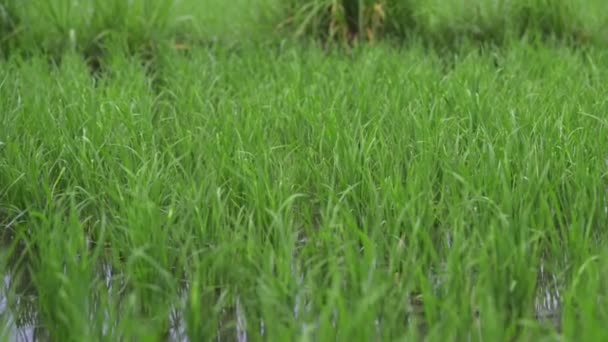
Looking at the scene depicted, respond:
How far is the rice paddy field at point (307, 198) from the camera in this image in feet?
6.06

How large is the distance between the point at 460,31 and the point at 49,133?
8.73 feet

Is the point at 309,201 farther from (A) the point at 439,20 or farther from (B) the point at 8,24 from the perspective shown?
(B) the point at 8,24

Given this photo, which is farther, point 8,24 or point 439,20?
point 439,20

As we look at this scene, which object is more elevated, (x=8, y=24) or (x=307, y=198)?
(x=8, y=24)

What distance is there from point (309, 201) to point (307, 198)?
15 millimetres

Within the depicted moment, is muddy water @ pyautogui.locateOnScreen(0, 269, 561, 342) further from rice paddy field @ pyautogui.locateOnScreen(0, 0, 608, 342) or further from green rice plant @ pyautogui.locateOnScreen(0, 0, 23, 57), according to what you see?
green rice plant @ pyautogui.locateOnScreen(0, 0, 23, 57)

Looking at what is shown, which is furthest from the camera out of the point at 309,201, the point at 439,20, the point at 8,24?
the point at 439,20

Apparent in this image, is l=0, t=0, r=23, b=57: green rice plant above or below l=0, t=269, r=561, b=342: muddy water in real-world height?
above

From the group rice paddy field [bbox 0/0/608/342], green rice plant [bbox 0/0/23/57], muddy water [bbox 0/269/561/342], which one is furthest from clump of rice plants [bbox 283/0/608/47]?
muddy water [bbox 0/269/561/342]

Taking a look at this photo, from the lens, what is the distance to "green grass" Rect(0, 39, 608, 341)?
6.04ft

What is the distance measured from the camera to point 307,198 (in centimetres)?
260

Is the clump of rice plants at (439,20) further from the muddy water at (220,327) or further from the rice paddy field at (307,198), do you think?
the muddy water at (220,327)

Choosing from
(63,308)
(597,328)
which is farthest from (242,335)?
(597,328)

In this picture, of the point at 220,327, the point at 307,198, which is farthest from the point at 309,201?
the point at 220,327
